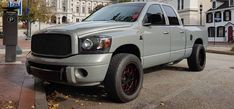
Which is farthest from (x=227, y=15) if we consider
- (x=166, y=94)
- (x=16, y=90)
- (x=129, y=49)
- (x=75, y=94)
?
(x=16, y=90)

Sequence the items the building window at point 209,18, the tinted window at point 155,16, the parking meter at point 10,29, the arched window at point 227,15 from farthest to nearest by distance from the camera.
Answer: the building window at point 209,18
the arched window at point 227,15
the parking meter at point 10,29
the tinted window at point 155,16

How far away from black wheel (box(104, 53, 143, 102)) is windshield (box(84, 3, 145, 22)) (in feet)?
3.62

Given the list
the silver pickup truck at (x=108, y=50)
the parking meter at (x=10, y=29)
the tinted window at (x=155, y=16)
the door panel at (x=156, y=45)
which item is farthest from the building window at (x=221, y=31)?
the silver pickup truck at (x=108, y=50)

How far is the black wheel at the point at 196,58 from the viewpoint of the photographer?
32.9 feet

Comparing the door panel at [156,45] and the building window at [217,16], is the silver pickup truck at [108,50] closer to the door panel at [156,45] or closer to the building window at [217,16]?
the door panel at [156,45]

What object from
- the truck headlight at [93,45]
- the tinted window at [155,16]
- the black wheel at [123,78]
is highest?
the tinted window at [155,16]

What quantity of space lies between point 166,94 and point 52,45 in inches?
95.1

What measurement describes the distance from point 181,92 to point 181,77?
1935 mm

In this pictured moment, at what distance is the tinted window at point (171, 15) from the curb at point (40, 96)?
132 inches

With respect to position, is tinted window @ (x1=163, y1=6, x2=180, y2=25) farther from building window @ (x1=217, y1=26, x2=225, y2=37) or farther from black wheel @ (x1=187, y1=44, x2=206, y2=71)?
building window @ (x1=217, y1=26, x2=225, y2=37)

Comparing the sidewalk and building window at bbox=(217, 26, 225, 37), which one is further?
building window at bbox=(217, 26, 225, 37)

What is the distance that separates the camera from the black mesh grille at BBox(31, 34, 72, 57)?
6197 millimetres

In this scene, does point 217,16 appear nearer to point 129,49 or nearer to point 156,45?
point 156,45

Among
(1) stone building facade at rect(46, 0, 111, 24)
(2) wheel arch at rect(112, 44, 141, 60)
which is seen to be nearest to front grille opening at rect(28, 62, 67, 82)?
(2) wheel arch at rect(112, 44, 141, 60)
